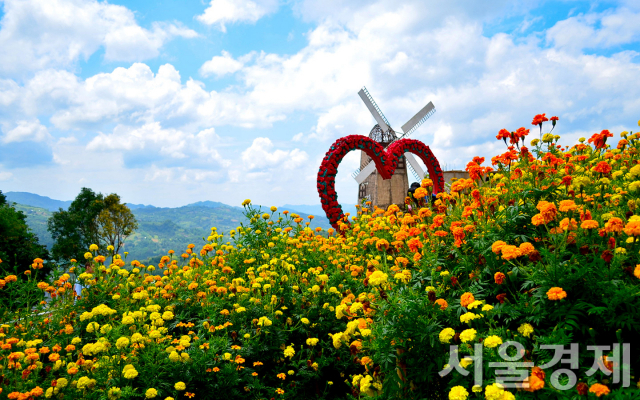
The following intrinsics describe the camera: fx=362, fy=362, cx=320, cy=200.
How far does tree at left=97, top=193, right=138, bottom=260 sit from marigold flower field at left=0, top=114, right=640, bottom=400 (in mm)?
37858

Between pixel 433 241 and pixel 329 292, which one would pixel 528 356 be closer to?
pixel 433 241

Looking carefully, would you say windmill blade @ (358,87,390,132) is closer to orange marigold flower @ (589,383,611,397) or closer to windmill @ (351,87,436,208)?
windmill @ (351,87,436,208)

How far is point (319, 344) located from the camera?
3.97m

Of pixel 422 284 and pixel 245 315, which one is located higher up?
pixel 422 284

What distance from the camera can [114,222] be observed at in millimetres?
38094

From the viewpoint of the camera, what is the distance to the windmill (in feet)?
63.9

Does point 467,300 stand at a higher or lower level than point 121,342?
higher

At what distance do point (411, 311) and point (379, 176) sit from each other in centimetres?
1783

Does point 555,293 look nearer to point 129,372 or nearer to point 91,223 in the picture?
point 129,372

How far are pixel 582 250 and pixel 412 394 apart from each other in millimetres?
1433

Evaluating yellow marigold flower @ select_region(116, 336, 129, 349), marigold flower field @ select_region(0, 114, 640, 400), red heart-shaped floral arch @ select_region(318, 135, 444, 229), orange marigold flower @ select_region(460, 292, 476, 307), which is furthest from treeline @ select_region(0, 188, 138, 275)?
orange marigold flower @ select_region(460, 292, 476, 307)

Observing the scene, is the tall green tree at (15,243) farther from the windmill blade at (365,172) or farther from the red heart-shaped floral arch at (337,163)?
the red heart-shaped floral arch at (337,163)

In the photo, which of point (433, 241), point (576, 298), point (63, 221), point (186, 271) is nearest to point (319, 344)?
point (433, 241)

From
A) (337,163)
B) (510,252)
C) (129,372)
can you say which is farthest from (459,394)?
(337,163)
